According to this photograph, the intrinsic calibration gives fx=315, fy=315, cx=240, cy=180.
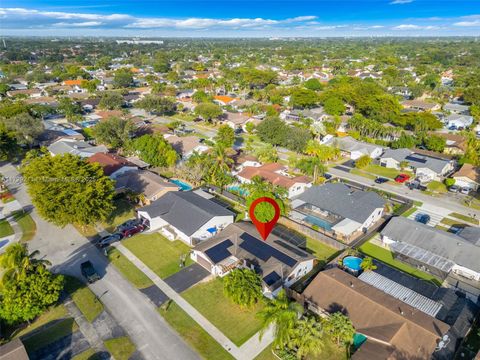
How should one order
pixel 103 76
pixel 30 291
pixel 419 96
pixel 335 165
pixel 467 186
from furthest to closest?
pixel 103 76 → pixel 419 96 → pixel 335 165 → pixel 467 186 → pixel 30 291

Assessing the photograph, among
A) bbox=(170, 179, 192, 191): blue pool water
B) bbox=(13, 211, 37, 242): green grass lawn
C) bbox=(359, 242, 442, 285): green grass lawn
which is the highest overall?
bbox=(359, 242, 442, 285): green grass lawn

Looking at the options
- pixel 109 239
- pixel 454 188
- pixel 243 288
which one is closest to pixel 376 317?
pixel 243 288

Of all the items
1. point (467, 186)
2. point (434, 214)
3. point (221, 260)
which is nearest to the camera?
point (221, 260)

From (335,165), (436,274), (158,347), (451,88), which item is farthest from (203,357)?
(451,88)

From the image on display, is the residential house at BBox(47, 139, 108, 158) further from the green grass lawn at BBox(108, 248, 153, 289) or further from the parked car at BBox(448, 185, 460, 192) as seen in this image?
the parked car at BBox(448, 185, 460, 192)

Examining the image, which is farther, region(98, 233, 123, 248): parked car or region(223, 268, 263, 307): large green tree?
region(98, 233, 123, 248): parked car

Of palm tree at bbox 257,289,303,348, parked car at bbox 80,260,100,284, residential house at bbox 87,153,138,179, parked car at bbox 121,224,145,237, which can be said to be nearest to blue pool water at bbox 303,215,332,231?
palm tree at bbox 257,289,303,348

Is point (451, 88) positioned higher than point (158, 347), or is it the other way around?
point (451, 88)

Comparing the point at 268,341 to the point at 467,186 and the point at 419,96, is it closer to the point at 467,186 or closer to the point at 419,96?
the point at 467,186
